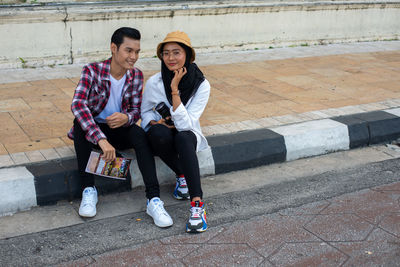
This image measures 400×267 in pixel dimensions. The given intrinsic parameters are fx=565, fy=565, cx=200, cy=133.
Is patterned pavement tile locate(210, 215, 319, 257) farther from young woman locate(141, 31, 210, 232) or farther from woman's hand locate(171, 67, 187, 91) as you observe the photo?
woman's hand locate(171, 67, 187, 91)

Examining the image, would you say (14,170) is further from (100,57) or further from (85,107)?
(100,57)

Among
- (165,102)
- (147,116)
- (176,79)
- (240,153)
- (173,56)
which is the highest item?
(173,56)

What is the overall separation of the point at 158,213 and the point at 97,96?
925 mm

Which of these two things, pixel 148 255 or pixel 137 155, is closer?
pixel 148 255

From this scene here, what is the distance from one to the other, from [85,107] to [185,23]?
4242mm

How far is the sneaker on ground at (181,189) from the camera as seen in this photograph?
4.04 m

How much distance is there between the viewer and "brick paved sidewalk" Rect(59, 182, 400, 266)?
3215 mm

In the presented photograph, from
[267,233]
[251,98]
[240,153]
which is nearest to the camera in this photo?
[267,233]

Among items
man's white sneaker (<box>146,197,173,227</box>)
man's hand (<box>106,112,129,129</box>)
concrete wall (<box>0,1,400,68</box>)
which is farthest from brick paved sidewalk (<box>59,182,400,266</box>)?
concrete wall (<box>0,1,400,68</box>)

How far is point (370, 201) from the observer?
4.07 meters

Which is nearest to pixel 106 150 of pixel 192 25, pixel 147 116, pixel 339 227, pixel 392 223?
pixel 147 116

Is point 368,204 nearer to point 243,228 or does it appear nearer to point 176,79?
point 243,228

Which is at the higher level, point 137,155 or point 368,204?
point 137,155

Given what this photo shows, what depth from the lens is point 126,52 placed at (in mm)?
3838
